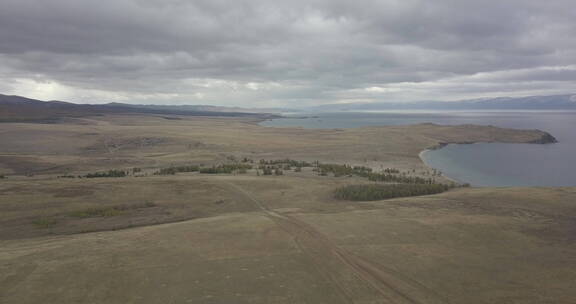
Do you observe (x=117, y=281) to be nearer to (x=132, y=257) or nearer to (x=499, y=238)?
(x=132, y=257)

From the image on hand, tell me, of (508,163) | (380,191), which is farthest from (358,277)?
(508,163)

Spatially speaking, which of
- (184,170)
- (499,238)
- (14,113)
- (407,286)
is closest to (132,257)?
(407,286)

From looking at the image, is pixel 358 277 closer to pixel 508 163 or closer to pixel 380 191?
pixel 380 191

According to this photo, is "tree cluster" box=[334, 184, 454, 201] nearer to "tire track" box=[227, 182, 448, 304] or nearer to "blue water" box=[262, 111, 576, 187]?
"tire track" box=[227, 182, 448, 304]

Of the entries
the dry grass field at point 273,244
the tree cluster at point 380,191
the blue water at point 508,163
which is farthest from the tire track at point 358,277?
the blue water at point 508,163

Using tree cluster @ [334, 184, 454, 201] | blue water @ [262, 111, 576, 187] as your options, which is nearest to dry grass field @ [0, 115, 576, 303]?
tree cluster @ [334, 184, 454, 201]

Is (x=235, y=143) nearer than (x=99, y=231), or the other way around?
(x=99, y=231)

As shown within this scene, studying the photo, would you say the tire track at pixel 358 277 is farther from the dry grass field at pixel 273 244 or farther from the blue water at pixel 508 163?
the blue water at pixel 508 163
